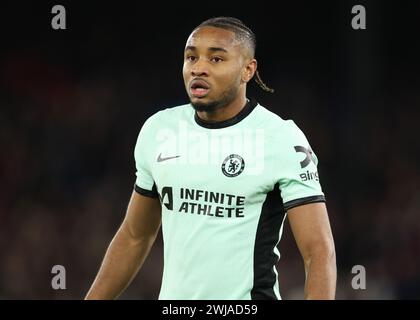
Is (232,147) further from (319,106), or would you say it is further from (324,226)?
(319,106)

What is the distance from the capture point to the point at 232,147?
3994 mm

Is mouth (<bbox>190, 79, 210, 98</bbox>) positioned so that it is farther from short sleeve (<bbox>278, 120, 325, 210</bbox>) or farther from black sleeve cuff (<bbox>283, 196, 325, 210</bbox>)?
black sleeve cuff (<bbox>283, 196, 325, 210</bbox>)

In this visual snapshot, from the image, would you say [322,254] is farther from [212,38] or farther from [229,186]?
[212,38]

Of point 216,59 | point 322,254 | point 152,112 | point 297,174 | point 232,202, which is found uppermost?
point 216,59

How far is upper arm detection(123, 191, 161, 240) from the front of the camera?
421 centimetres

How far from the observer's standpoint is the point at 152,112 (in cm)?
987

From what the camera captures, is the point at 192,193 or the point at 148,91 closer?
the point at 192,193

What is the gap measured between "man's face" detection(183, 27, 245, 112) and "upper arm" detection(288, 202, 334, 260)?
58 cm

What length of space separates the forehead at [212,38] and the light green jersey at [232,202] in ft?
1.02

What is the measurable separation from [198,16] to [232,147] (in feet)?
21.7

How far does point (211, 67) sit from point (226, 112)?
0.21m
